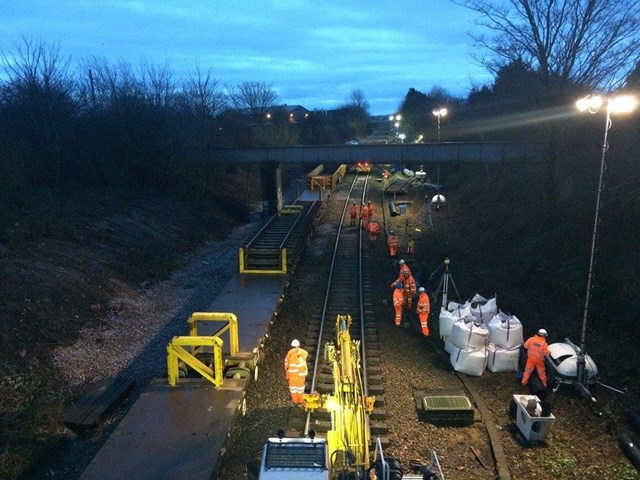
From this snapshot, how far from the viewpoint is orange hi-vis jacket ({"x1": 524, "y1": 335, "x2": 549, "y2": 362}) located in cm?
911

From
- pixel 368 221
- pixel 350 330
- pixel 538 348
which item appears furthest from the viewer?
pixel 368 221

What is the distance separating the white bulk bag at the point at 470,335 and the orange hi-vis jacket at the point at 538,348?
0.93 metres

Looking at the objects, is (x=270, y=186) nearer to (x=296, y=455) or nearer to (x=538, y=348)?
(x=538, y=348)

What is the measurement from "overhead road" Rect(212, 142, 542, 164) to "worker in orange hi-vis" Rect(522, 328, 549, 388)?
17928 mm

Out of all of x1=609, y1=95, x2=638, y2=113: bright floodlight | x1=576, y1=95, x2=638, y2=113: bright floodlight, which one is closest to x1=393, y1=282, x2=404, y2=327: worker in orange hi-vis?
x1=576, y1=95, x2=638, y2=113: bright floodlight

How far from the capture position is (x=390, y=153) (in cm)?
2870

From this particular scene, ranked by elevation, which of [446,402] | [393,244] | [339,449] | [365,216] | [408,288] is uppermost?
[365,216]

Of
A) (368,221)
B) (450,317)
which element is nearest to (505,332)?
(450,317)

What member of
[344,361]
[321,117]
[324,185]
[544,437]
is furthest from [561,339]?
[321,117]

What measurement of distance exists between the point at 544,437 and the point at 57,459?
324 inches

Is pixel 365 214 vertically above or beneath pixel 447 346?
above

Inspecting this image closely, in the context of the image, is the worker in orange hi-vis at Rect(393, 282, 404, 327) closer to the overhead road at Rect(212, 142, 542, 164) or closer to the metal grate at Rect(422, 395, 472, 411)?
the metal grate at Rect(422, 395, 472, 411)

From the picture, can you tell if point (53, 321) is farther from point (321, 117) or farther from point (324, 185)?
point (321, 117)

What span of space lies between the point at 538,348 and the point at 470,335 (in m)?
1.31
